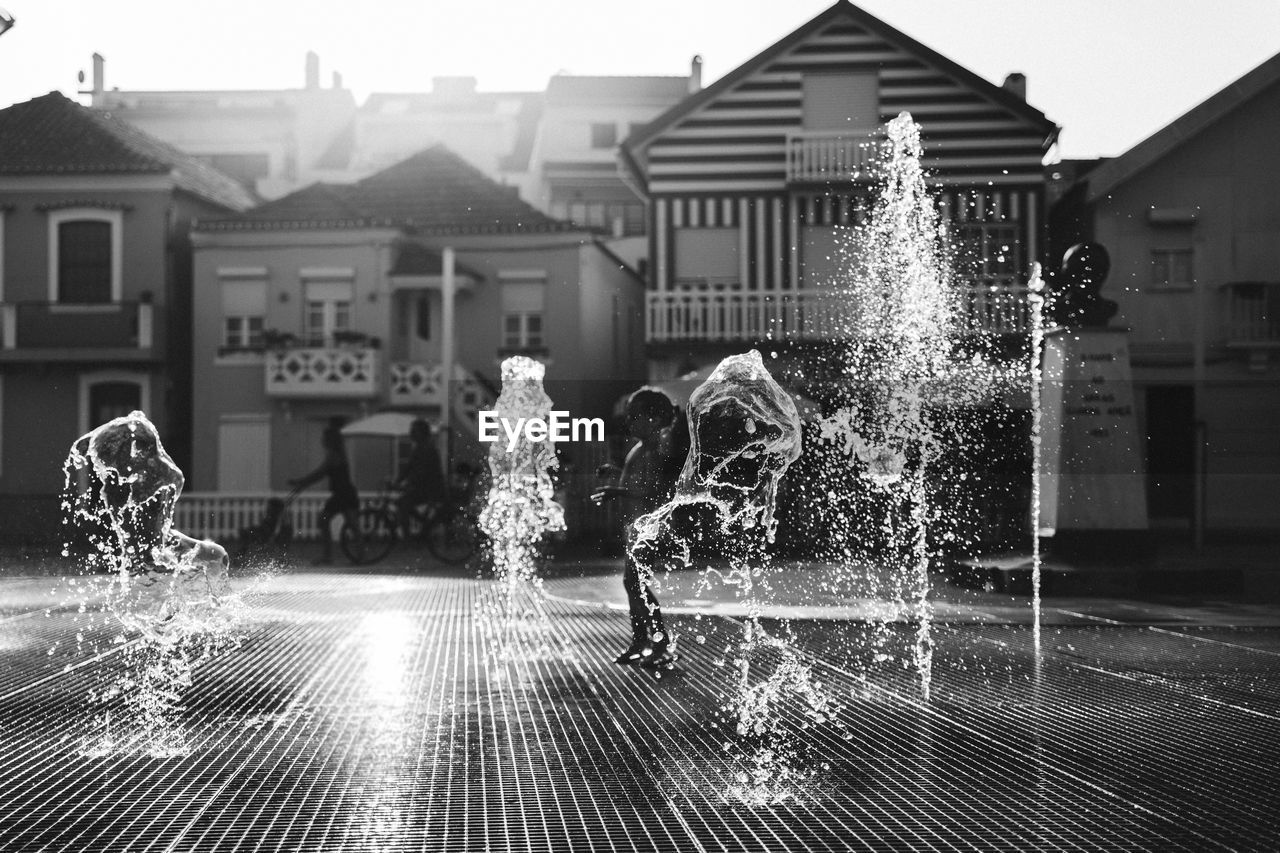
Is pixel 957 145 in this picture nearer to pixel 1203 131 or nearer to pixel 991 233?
pixel 991 233

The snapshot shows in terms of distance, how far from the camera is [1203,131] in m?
29.3

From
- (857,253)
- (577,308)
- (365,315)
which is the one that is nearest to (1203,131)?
(857,253)

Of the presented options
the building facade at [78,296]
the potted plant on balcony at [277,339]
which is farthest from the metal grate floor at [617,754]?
the building facade at [78,296]

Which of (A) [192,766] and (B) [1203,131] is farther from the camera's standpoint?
(B) [1203,131]

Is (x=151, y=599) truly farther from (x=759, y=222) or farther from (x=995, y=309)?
(x=995, y=309)

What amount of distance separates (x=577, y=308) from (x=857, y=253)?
766cm

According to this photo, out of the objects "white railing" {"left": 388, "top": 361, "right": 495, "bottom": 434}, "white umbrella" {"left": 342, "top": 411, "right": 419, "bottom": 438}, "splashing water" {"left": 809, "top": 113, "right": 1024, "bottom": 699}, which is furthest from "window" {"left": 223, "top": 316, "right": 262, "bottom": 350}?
"splashing water" {"left": 809, "top": 113, "right": 1024, "bottom": 699}

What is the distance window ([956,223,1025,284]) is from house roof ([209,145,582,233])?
971 centimetres

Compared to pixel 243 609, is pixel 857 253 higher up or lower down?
higher up

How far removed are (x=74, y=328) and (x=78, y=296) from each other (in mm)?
929

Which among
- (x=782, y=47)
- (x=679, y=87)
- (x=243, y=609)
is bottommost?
(x=243, y=609)

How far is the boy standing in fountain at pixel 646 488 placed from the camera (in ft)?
28.5

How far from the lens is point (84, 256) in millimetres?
34406

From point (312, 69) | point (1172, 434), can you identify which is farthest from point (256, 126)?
point (1172, 434)
